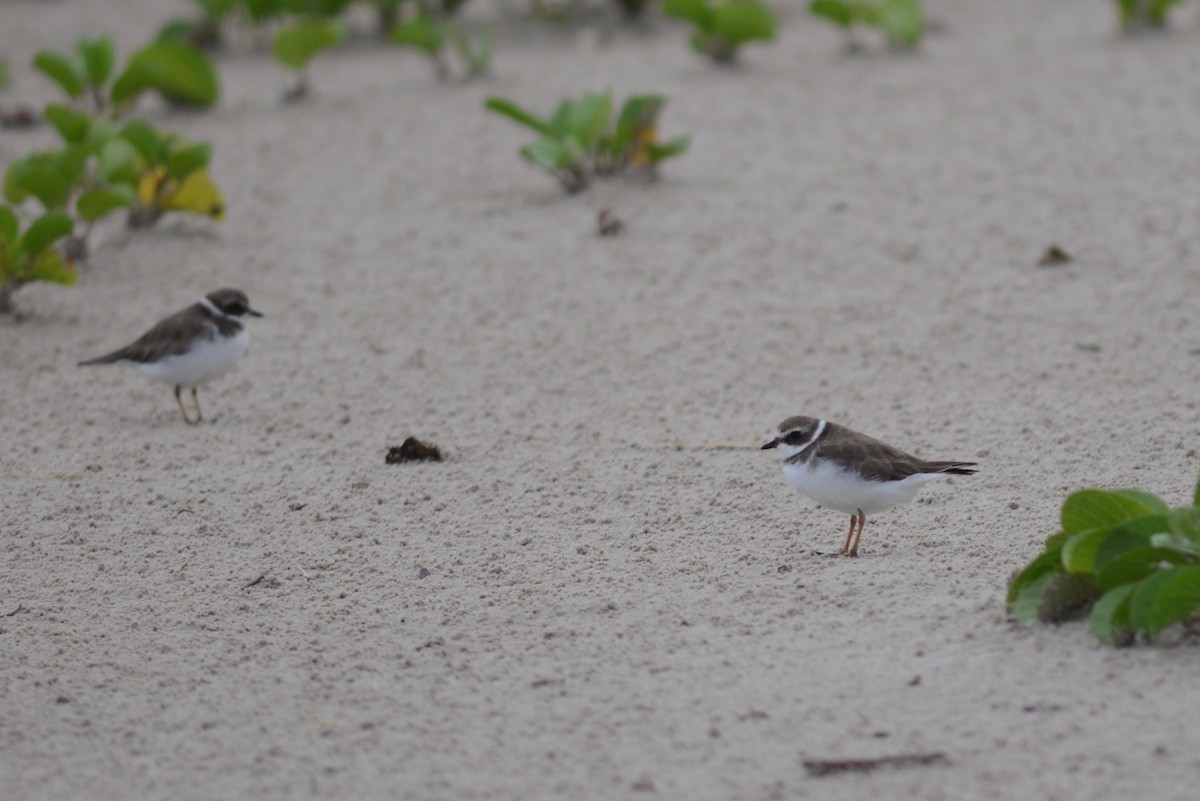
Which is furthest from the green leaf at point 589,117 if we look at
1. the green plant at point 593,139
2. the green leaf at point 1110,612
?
the green leaf at point 1110,612

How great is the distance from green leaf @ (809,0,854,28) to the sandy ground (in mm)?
434

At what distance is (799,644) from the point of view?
13.4 ft

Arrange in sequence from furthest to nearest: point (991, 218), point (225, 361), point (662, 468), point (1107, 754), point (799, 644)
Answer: point (991, 218)
point (225, 361)
point (662, 468)
point (799, 644)
point (1107, 754)

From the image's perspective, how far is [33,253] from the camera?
7062mm

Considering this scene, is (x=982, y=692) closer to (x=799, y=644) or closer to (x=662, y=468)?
(x=799, y=644)

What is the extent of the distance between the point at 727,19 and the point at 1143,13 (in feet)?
10.6

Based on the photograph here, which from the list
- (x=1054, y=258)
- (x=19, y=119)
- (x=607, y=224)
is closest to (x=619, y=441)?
(x=607, y=224)

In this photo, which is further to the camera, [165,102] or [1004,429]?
[165,102]

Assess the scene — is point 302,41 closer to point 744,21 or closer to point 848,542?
point 744,21

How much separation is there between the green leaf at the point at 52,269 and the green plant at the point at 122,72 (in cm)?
238

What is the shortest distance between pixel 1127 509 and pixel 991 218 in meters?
4.53

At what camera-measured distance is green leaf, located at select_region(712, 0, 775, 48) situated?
10492mm

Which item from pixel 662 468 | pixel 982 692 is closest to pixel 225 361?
pixel 662 468

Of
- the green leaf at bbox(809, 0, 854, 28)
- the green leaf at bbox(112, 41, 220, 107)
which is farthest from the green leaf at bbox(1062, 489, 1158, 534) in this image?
the green leaf at bbox(809, 0, 854, 28)
